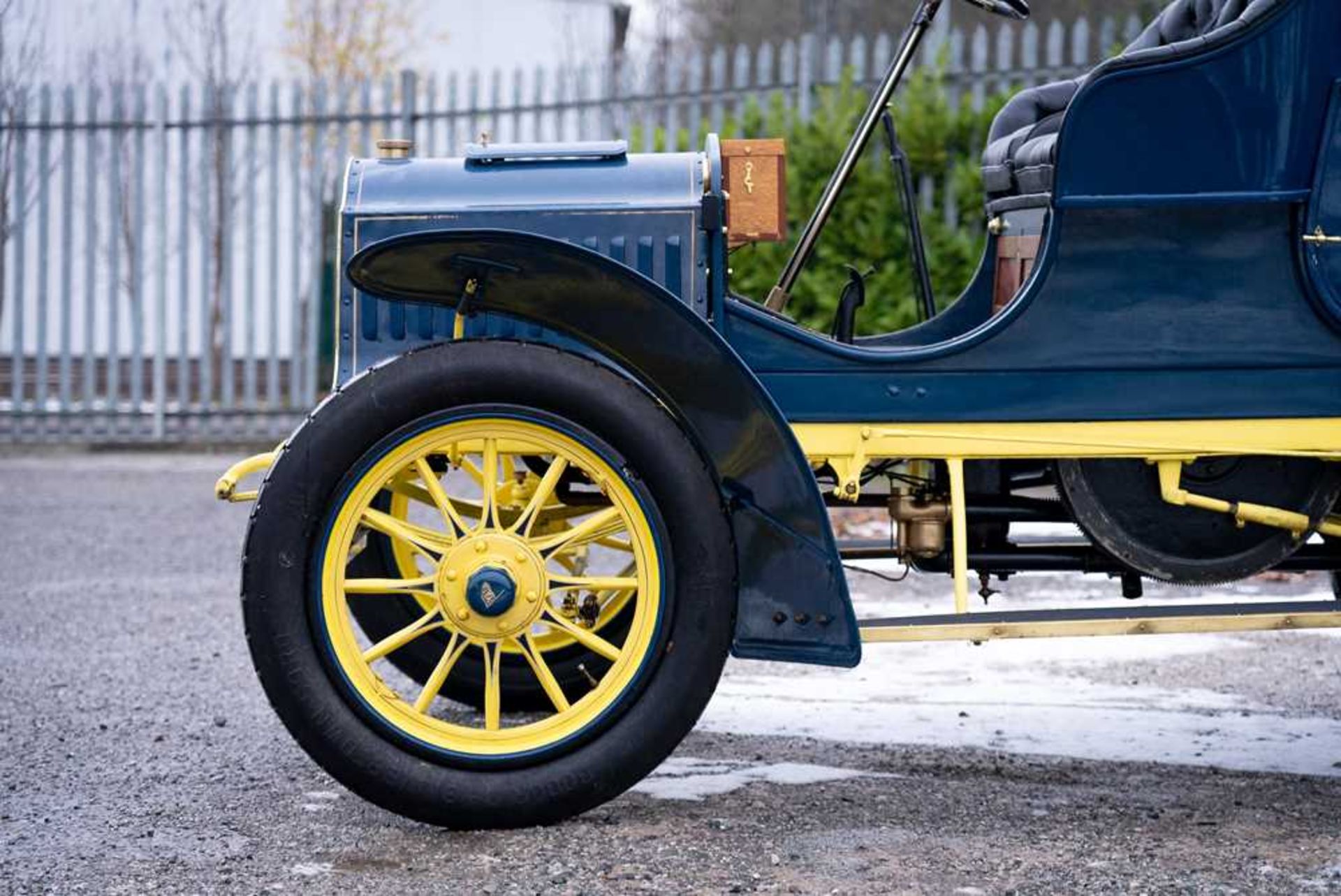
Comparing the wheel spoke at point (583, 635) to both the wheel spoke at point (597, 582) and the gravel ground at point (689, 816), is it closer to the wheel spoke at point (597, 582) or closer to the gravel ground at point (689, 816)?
the wheel spoke at point (597, 582)

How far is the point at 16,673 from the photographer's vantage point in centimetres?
551

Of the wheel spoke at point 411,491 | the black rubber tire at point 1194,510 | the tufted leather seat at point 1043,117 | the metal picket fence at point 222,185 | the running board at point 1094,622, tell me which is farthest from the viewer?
the metal picket fence at point 222,185

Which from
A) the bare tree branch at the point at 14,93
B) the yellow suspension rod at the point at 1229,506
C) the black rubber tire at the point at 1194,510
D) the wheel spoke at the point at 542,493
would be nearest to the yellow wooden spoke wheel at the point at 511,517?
the wheel spoke at the point at 542,493

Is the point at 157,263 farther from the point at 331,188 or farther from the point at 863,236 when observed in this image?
the point at 863,236

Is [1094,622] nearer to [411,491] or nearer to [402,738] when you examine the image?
[402,738]

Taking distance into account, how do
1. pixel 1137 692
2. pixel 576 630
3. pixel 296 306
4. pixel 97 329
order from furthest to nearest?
pixel 97 329, pixel 296 306, pixel 1137 692, pixel 576 630

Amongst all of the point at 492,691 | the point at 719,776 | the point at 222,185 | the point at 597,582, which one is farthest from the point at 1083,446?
the point at 222,185

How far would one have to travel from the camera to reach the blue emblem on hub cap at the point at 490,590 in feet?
11.9

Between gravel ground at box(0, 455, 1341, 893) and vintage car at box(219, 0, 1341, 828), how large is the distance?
23 cm

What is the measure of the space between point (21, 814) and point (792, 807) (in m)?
1.63

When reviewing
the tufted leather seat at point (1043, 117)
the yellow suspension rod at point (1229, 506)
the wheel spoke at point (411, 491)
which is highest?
the tufted leather seat at point (1043, 117)

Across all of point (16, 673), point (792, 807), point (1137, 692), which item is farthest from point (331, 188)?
point (792, 807)

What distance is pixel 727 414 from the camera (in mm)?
3611

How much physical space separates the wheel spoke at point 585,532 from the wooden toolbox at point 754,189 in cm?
72
